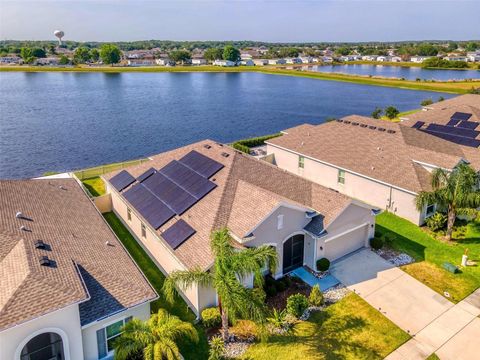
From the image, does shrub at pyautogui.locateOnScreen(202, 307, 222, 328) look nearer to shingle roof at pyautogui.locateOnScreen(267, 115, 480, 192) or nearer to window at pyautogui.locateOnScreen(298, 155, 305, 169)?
shingle roof at pyautogui.locateOnScreen(267, 115, 480, 192)

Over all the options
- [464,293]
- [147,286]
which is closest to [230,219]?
[147,286]

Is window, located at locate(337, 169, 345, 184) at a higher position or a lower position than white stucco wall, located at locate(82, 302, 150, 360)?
higher

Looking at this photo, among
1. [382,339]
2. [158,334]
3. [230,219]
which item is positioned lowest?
[382,339]

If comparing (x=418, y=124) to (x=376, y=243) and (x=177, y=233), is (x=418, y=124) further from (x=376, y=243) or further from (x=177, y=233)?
(x=177, y=233)

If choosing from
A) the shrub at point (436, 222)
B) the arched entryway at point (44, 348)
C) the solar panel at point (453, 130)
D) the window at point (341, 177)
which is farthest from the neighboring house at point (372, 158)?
the arched entryway at point (44, 348)

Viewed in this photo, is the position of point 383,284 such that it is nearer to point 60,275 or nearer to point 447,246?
point 447,246

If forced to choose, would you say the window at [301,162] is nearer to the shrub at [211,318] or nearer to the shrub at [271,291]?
the shrub at [271,291]

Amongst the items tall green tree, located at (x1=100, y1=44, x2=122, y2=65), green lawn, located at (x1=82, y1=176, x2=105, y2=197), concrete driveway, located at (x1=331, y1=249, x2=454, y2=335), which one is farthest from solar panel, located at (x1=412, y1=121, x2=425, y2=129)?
tall green tree, located at (x1=100, y1=44, x2=122, y2=65)
